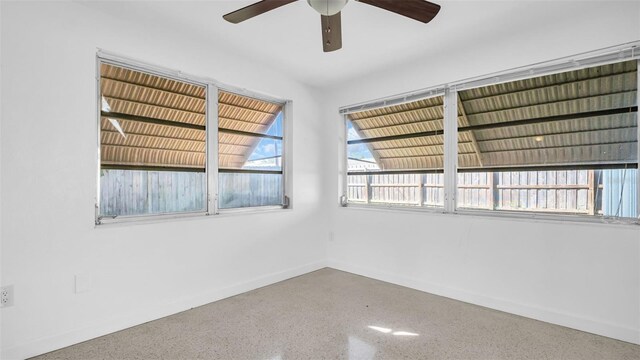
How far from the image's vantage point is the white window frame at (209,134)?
2.44 metres

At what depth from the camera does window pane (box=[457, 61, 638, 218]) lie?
7.91ft

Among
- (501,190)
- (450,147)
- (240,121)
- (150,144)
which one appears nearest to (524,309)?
(501,190)

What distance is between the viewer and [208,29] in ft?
9.05

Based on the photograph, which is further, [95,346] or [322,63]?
[322,63]

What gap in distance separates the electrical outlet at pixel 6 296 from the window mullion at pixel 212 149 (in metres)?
1.45

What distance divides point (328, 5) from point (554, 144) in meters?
2.21

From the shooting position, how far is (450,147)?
10.7 ft

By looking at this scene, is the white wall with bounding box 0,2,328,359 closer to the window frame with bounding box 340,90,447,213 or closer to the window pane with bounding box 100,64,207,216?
the window pane with bounding box 100,64,207,216

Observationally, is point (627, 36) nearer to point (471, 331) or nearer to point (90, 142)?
point (471, 331)

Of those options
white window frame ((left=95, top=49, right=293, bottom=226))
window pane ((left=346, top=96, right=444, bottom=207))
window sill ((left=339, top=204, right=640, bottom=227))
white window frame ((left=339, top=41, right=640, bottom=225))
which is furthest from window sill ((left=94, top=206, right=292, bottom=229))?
window sill ((left=339, top=204, right=640, bottom=227))

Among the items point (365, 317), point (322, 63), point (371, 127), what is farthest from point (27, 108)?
point (371, 127)

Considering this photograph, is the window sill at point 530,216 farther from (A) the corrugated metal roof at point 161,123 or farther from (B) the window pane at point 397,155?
(A) the corrugated metal roof at point 161,123

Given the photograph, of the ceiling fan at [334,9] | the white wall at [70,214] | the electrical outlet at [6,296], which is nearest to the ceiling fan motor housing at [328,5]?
the ceiling fan at [334,9]

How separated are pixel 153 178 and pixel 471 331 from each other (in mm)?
2873
